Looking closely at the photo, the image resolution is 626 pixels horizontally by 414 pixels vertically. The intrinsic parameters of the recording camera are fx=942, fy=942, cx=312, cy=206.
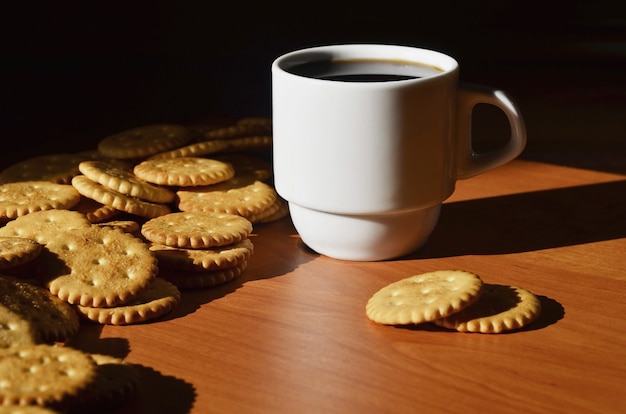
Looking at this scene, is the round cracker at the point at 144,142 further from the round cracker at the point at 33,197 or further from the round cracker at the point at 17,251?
the round cracker at the point at 17,251

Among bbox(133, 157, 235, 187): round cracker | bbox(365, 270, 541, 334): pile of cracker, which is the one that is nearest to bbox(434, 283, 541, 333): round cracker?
bbox(365, 270, 541, 334): pile of cracker

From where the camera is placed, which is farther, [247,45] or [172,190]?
[247,45]

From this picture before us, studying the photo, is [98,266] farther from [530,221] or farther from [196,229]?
[530,221]

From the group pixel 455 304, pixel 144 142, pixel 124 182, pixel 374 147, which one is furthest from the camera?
pixel 144 142

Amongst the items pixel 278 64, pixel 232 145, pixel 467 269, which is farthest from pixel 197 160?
pixel 467 269

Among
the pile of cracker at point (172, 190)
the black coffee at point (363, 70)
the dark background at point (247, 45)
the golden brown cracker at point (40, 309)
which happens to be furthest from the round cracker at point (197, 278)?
the dark background at point (247, 45)

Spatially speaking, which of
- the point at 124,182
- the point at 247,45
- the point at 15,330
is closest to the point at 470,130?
the point at 124,182
